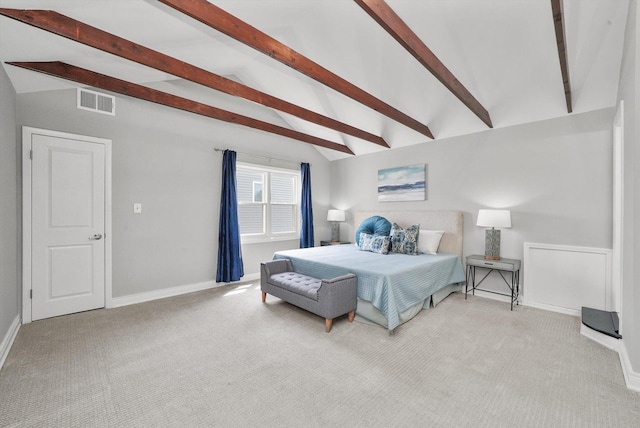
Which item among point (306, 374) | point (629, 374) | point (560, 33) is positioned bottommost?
point (306, 374)

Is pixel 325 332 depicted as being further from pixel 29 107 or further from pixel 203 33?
pixel 29 107

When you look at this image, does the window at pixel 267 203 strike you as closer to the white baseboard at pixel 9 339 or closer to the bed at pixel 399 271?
the bed at pixel 399 271

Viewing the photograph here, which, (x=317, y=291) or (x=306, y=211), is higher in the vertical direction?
(x=306, y=211)

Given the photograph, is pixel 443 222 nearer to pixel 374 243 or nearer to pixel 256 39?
pixel 374 243

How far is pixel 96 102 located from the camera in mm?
3402

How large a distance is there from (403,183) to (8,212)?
5.00m

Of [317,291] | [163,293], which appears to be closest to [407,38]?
[317,291]

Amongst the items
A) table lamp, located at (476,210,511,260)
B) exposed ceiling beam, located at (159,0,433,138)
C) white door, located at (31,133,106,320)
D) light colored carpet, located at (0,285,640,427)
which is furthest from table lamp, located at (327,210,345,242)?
white door, located at (31,133,106,320)

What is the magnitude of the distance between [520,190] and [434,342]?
247 centimetres

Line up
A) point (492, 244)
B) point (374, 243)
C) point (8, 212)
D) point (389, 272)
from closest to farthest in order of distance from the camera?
point (8, 212) < point (389, 272) < point (492, 244) < point (374, 243)

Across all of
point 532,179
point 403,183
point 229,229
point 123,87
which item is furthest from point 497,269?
point 123,87

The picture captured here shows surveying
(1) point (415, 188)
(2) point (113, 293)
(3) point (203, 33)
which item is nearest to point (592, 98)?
(1) point (415, 188)

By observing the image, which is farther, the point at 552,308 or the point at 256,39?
the point at 552,308

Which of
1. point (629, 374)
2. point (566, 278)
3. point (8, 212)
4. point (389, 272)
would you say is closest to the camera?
point (629, 374)
